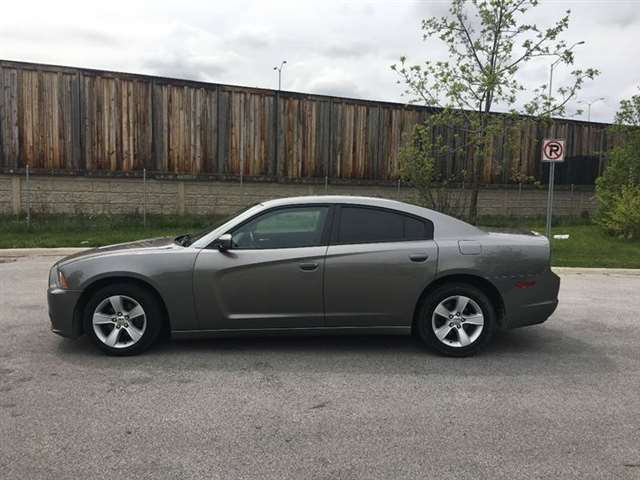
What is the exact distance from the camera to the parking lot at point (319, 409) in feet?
10.4

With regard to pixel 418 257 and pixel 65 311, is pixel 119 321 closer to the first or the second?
pixel 65 311

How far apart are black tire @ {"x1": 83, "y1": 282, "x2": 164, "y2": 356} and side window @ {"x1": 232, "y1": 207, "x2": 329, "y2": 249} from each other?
35.3 inches

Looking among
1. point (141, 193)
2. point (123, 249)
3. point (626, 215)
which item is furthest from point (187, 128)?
point (626, 215)

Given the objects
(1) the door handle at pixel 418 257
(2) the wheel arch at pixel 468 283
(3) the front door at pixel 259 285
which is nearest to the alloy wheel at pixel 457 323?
(2) the wheel arch at pixel 468 283

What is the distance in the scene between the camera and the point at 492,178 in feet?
69.6

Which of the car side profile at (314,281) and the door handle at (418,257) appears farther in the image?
the door handle at (418,257)

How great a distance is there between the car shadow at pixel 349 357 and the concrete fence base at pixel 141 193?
1159 centimetres

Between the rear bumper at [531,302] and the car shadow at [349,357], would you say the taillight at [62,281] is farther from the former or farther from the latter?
the rear bumper at [531,302]

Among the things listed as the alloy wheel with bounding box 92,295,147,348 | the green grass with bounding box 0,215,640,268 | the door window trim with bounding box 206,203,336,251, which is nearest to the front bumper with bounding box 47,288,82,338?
the alloy wheel with bounding box 92,295,147,348

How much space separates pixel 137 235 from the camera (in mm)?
13875

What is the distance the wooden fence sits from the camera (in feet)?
51.2

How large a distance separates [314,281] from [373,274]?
0.53 m

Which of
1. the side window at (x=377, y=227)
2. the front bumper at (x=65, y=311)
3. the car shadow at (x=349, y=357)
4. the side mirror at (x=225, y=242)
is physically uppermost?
the side window at (x=377, y=227)

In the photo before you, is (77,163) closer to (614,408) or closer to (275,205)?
(275,205)
